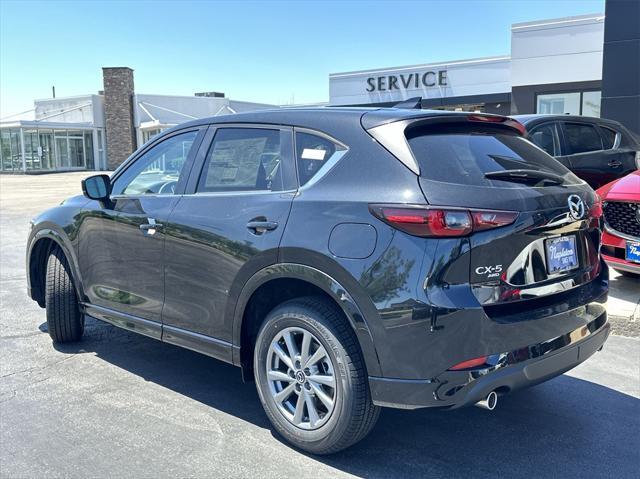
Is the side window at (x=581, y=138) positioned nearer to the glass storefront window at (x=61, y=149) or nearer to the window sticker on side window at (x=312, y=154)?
the window sticker on side window at (x=312, y=154)

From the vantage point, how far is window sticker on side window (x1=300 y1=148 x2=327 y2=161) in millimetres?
3426

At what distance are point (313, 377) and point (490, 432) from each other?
46.8 inches

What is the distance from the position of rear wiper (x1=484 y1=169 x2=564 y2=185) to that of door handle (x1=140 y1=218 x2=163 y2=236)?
215 cm

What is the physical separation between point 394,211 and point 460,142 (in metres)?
0.65

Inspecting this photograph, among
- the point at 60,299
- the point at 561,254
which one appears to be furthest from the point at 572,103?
the point at 60,299

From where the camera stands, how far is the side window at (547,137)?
7578mm

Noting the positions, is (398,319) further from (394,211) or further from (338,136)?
(338,136)

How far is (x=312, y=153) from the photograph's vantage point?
348 centimetres

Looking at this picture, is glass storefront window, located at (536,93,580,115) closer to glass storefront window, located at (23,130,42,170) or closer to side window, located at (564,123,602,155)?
side window, located at (564,123,602,155)

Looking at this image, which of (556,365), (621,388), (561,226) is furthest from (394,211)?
(621,388)

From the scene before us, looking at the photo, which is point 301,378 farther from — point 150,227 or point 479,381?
point 150,227

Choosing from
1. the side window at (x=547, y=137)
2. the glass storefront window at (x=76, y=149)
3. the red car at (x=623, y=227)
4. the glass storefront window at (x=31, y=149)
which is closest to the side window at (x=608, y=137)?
the side window at (x=547, y=137)

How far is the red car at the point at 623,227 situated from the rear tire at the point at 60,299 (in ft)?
16.0

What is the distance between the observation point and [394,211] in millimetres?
2941
